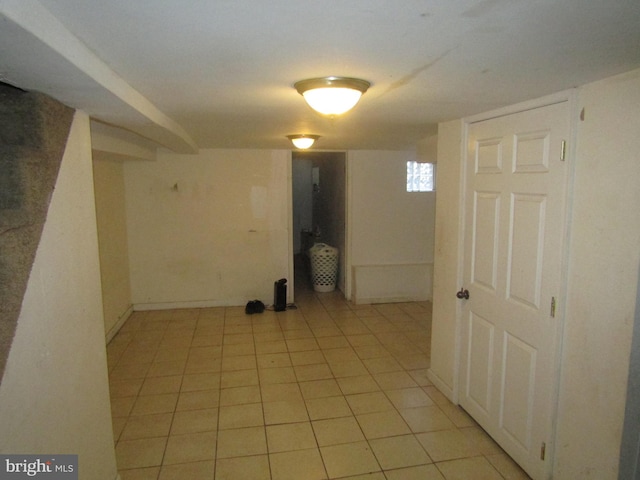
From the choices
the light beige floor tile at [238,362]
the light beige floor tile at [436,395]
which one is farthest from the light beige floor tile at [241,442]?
the light beige floor tile at [436,395]

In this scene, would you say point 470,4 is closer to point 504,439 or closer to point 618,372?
point 618,372

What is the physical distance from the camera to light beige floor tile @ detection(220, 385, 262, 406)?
2.99 m

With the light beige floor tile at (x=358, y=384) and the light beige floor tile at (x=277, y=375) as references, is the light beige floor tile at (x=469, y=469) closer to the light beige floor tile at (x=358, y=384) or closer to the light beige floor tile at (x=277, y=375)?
the light beige floor tile at (x=358, y=384)

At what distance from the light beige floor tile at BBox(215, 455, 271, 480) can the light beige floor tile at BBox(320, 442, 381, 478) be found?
0.34 metres

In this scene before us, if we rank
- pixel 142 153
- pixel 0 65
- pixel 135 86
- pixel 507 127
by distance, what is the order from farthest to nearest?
pixel 142 153
pixel 507 127
pixel 135 86
pixel 0 65

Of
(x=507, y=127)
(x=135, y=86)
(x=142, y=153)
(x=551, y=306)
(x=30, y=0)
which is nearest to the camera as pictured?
(x=30, y=0)

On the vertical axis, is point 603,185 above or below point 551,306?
above

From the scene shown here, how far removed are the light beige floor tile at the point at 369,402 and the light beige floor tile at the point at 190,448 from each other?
97 cm

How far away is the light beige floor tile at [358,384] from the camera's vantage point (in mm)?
3143

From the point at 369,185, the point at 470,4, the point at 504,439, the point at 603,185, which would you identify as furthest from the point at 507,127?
the point at 369,185

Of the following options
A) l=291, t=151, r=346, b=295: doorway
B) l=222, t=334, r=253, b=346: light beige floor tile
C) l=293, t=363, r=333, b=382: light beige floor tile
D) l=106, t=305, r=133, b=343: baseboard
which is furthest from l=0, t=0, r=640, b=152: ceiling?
l=291, t=151, r=346, b=295: doorway

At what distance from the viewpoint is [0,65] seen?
1121 millimetres

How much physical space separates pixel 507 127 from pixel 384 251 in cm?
326

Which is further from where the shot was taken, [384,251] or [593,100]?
[384,251]
